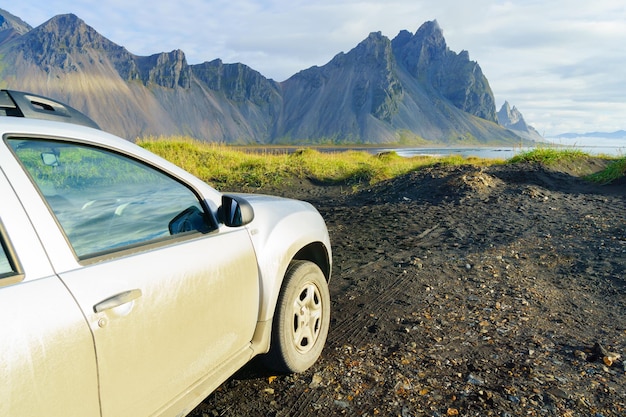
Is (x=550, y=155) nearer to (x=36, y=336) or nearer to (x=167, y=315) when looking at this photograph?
(x=167, y=315)

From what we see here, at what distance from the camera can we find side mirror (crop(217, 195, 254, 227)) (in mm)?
2439

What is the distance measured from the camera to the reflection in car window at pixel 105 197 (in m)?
1.80

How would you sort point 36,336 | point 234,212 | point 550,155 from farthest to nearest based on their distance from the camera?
point 550,155 → point 234,212 → point 36,336

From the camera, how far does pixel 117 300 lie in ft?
5.59

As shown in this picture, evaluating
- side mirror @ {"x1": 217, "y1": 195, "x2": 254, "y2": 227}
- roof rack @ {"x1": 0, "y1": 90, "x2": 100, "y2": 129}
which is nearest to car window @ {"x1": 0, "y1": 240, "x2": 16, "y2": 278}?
roof rack @ {"x1": 0, "y1": 90, "x2": 100, "y2": 129}

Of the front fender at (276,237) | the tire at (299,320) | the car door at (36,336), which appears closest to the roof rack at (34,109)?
the car door at (36,336)

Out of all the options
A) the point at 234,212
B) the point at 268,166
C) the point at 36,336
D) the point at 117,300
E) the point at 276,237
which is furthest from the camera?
the point at 268,166

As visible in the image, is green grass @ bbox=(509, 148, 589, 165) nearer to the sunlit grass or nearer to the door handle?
the sunlit grass

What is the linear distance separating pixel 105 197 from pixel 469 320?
3.47m

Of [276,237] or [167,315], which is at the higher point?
[276,237]

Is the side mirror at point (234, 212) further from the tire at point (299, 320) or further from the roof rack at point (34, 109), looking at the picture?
the roof rack at point (34, 109)

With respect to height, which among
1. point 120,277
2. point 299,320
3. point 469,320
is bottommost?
point 469,320

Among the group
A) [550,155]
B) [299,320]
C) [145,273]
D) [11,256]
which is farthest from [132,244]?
[550,155]

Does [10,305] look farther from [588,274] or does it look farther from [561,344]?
[588,274]
